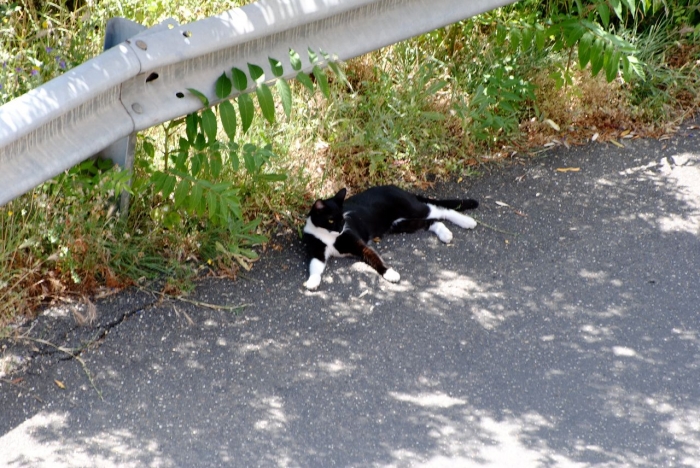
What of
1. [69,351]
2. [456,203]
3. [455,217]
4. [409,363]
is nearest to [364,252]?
[455,217]

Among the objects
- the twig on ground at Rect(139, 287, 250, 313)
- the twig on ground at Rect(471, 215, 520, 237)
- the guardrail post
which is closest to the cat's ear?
the twig on ground at Rect(471, 215, 520, 237)

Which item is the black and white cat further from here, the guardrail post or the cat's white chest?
the guardrail post

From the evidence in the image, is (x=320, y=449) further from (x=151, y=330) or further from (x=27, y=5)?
(x=27, y=5)

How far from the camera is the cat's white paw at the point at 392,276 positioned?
434 cm

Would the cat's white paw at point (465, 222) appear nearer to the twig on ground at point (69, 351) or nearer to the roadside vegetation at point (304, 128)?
the roadside vegetation at point (304, 128)

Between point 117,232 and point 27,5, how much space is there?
1.87 meters

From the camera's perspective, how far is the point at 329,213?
4781 millimetres

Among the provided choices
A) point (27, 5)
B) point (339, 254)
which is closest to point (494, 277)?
point (339, 254)

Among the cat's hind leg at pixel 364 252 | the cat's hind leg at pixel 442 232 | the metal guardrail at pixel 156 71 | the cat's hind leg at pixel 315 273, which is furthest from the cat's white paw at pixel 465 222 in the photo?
the metal guardrail at pixel 156 71

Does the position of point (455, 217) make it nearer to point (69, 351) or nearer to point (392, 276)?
point (392, 276)

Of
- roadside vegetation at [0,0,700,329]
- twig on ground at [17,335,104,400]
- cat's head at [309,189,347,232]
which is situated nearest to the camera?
twig on ground at [17,335,104,400]

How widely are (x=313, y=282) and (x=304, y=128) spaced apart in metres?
1.43

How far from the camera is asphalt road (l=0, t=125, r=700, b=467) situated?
3326mm

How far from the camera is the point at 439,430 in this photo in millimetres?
3426
